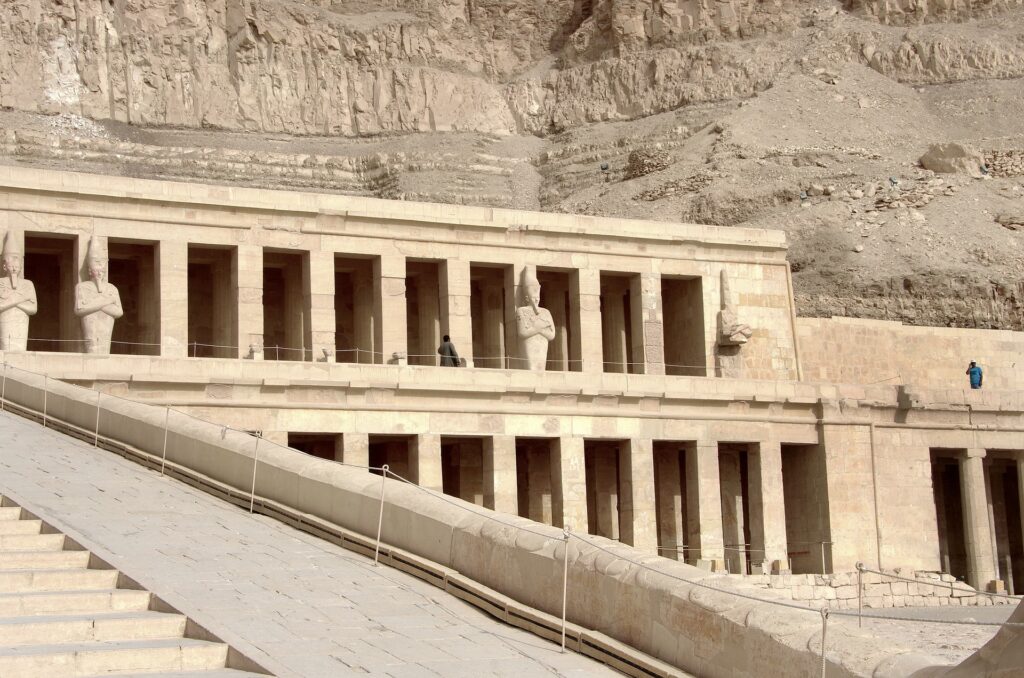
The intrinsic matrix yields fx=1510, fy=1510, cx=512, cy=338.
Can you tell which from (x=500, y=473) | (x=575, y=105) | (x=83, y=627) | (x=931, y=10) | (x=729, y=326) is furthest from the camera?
(x=931, y=10)

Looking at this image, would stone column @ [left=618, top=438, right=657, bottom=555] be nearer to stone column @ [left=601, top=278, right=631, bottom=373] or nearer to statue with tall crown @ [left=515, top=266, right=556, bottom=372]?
statue with tall crown @ [left=515, top=266, right=556, bottom=372]

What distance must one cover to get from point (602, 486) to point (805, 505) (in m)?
4.61

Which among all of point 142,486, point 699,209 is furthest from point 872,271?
point 142,486

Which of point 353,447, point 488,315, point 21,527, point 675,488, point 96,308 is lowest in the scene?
point 675,488

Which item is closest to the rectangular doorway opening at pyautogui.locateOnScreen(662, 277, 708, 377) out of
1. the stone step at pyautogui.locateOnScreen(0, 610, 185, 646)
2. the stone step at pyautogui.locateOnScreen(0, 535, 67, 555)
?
the stone step at pyautogui.locateOnScreen(0, 535, 67, 555)

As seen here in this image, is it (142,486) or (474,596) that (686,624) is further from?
(142,486)

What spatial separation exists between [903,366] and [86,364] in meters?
20.8

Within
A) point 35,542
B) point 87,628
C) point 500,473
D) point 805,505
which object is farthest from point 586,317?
point 87,628

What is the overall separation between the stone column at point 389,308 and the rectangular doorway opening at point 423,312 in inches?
79.5

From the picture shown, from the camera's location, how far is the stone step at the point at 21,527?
45.3 ft

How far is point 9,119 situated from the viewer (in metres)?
66.6

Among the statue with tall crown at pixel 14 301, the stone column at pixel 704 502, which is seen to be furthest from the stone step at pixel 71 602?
the stone column at pixel 704 502

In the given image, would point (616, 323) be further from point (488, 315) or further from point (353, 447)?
point (353, 447)

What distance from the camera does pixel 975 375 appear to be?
37.3 meters
